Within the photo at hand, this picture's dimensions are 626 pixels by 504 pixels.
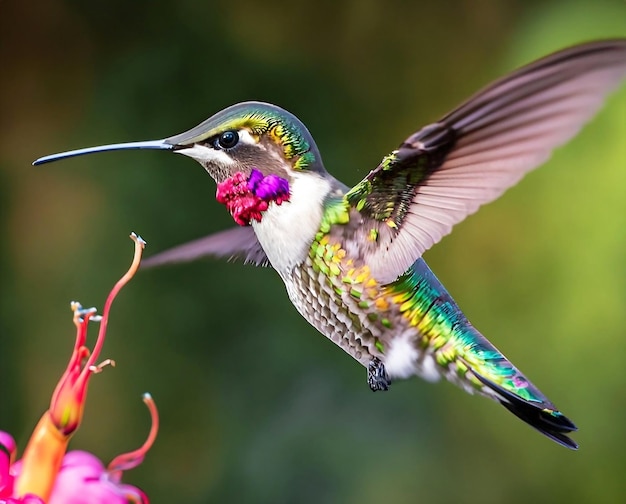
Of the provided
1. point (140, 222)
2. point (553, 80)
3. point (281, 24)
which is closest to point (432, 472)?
point (140, 222)

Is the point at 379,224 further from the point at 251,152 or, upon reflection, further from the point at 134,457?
the point at 134,457

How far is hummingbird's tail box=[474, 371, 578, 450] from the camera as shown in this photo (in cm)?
54

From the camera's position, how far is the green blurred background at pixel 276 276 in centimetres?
112

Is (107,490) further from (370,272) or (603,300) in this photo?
(603,300)

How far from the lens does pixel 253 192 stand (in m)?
0.57

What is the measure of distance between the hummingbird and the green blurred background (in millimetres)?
479

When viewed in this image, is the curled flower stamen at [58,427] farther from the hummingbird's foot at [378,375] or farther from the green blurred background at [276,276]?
the green blurred background at [276,276]

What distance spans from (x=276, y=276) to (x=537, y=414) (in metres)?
0.67

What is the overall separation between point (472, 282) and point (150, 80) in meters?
0.57

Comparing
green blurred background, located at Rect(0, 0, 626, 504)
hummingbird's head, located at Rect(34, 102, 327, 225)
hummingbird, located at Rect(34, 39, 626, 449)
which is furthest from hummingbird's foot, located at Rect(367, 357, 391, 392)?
green blurred background, located at Rect(0, 0, 626, 504)

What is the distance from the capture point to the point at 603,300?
112cm

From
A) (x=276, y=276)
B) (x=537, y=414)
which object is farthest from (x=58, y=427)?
(x=276, y=276)

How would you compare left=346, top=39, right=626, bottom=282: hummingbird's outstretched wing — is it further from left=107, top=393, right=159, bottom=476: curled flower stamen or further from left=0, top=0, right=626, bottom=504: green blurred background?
left=0, top=0, right=626, bottom=504: green blurred background

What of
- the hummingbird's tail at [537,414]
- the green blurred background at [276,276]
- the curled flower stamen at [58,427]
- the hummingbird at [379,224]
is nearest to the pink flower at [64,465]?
the curled flower stamen at [58,427]
